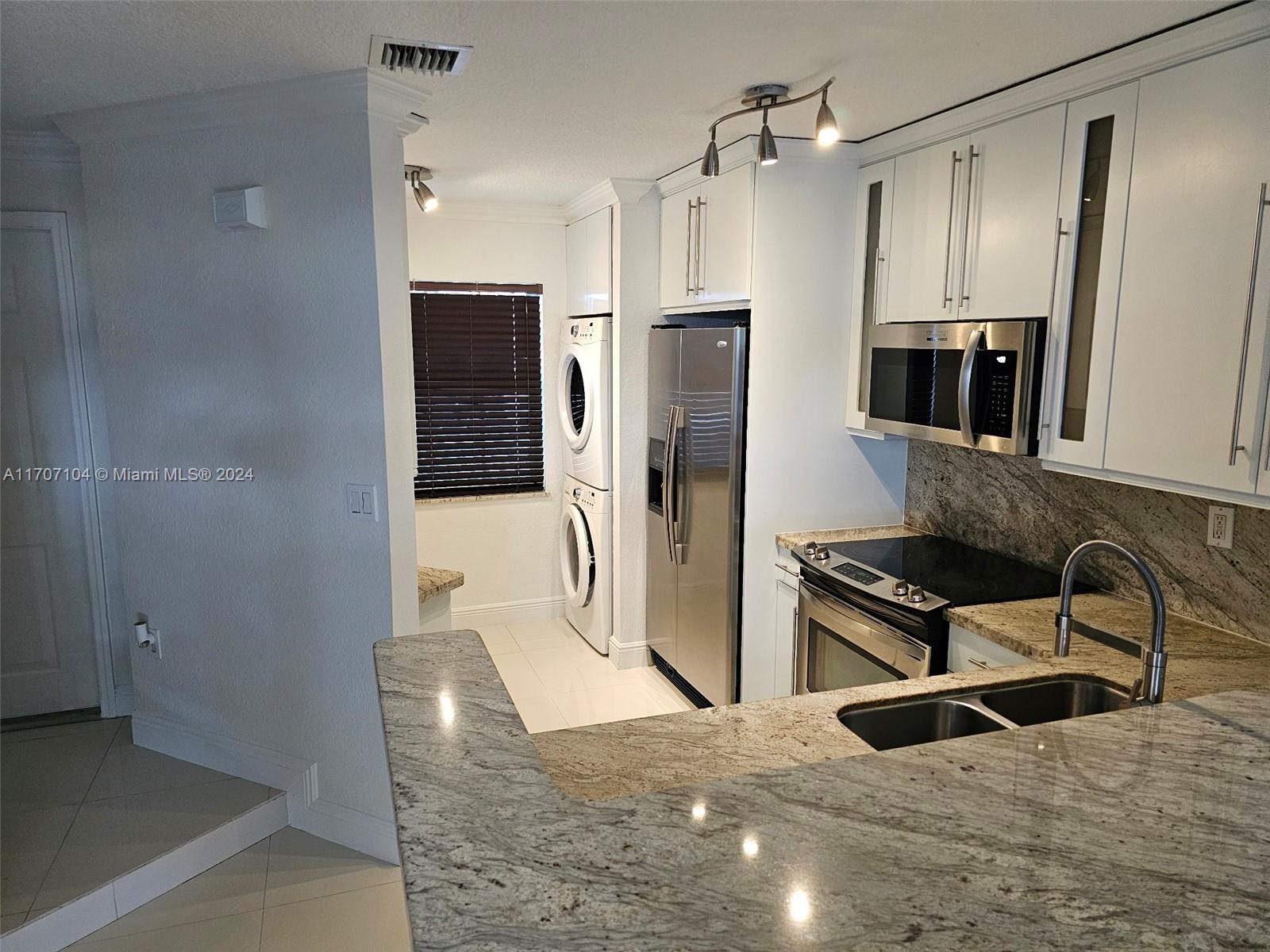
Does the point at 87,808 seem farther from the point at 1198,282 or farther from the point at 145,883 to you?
the point at 1198,282

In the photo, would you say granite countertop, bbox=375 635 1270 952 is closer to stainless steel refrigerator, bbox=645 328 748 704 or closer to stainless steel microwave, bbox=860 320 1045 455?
stainless steel microwave, bbox=860 320 1045 455

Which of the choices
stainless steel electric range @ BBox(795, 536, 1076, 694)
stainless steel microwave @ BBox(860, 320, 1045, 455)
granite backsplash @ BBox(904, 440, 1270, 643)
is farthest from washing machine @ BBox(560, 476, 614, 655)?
stainless steel microwave @ BBox(860, 320, 1045, 455)

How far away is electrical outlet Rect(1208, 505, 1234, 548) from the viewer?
7.14ft

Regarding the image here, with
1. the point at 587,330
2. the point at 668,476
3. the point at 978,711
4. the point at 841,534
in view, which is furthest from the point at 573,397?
the point at 978,711

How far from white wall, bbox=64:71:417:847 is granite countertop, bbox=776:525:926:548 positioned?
1483 millimetres

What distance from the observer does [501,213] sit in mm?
4535

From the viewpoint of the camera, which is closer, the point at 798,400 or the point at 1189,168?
the point at 1189,168

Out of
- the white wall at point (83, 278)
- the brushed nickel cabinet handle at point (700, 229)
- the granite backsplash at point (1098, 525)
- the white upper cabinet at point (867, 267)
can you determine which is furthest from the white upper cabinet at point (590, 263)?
the white wall at point (83, 278)

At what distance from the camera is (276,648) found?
2885mm

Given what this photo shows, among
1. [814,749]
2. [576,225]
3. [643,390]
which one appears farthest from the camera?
[576,225]

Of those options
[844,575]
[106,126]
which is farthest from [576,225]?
[844,575]

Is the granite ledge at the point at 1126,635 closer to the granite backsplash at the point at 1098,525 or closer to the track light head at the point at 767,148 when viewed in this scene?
the granite backsplash at the point at 1098,525

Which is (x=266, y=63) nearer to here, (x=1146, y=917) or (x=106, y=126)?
(x=106, y=126)

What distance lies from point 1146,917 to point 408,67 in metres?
2.35
